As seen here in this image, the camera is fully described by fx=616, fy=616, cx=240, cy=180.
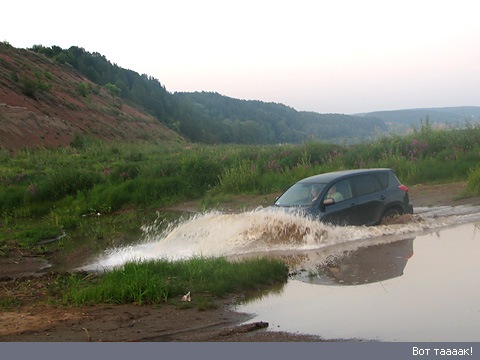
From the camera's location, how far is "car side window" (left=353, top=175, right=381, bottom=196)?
13.3 metres

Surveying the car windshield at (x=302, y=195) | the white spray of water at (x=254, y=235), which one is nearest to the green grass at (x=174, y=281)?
the white spray of water at (x=254, y=235)

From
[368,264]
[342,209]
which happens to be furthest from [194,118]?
[368,264]

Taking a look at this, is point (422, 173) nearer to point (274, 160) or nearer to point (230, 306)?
point (274, 160)

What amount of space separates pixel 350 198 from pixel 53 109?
193 ft

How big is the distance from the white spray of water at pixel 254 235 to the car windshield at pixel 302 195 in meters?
0.51

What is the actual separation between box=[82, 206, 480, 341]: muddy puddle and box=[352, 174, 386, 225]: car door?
0.27 meters

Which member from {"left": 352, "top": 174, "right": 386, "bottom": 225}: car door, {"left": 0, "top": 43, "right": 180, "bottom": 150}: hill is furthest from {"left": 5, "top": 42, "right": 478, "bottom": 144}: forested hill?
{"left": 352, "top": 174, "right": 386, "bottom": 225}: car door

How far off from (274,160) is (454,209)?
10.8 meters

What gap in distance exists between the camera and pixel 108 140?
228 ft

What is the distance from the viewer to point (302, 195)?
1348 cm

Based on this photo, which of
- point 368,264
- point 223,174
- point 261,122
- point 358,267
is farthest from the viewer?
point 261,122

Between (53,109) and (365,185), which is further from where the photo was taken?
(53,109)

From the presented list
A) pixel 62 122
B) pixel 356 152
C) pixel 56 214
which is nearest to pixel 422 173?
pixel 356 152

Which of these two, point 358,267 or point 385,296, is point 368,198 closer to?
point 358,267
